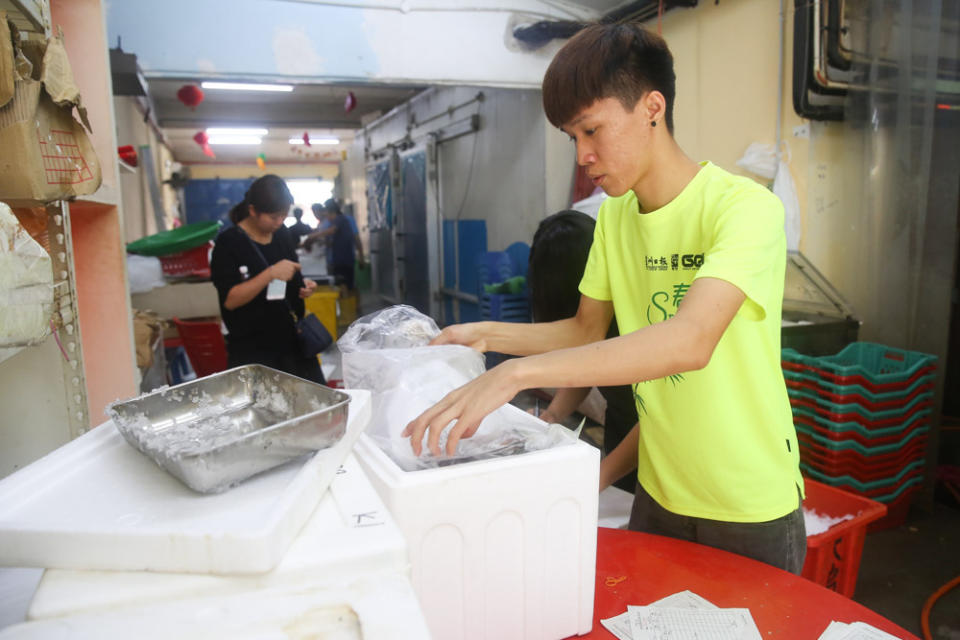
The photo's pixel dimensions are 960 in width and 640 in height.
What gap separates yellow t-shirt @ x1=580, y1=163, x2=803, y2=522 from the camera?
1031 mm

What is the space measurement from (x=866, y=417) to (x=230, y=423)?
9.17ft

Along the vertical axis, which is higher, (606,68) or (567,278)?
(606,68)

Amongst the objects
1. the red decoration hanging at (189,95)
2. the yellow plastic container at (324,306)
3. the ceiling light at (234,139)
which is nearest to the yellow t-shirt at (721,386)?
the yellow plastic container at (324,306)

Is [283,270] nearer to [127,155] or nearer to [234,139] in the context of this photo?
[127,155]

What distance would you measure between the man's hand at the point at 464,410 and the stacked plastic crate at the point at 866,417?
236 centimetres

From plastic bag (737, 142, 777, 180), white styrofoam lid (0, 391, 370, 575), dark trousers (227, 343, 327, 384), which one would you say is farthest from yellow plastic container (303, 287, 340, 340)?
white styrofoam lid (0, 391, 370, 575)

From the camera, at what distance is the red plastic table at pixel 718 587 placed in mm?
965

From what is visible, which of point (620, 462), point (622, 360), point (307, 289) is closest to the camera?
point (622, 360)

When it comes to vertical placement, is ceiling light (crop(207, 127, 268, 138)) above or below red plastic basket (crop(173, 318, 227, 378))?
above

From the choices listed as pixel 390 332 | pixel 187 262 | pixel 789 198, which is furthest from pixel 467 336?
pixel 187 262

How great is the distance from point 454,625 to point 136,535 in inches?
17.8

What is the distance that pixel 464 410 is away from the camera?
2.75 feet

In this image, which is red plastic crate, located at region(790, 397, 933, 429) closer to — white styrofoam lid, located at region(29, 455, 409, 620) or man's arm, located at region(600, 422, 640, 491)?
man's arm, located at region(600, 422, 640, 491)

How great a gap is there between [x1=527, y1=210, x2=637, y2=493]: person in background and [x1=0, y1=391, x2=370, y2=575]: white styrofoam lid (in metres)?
1.21
